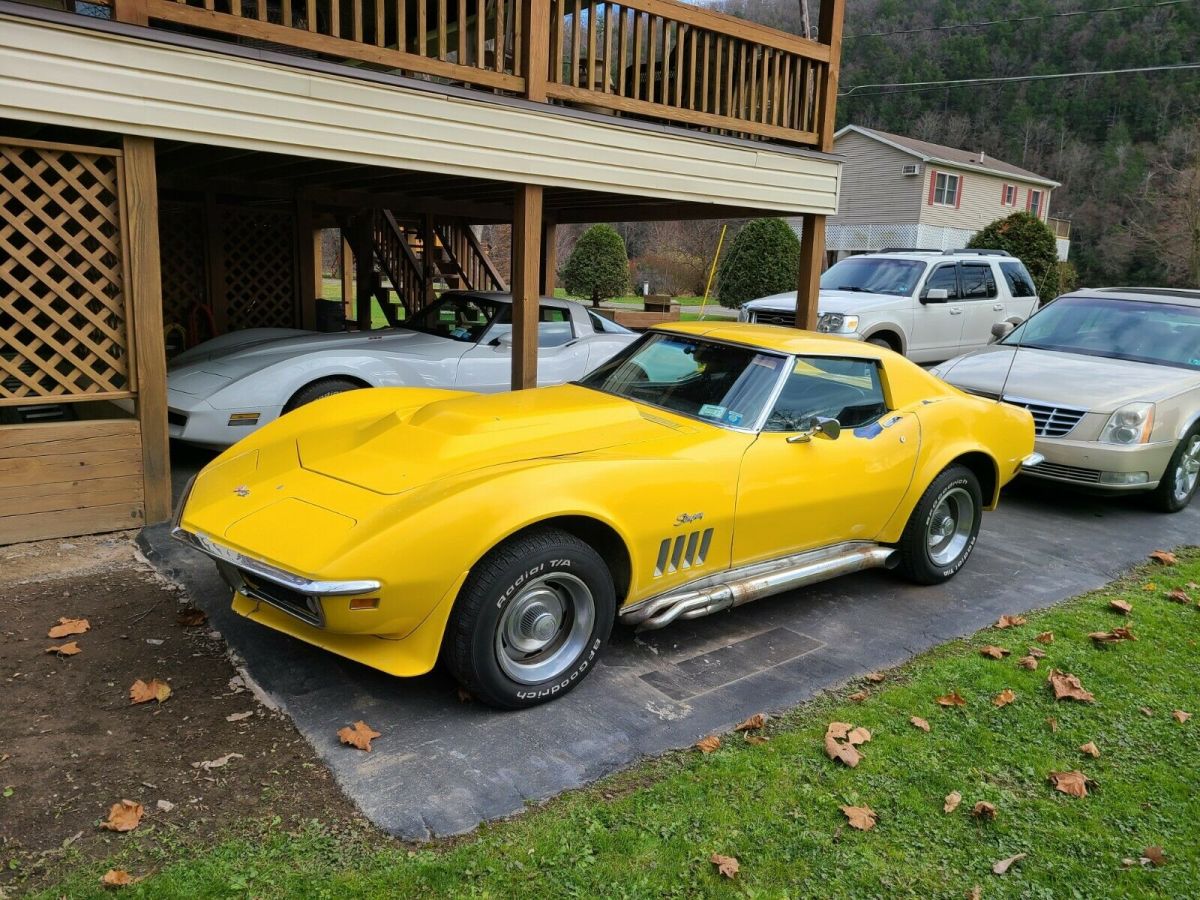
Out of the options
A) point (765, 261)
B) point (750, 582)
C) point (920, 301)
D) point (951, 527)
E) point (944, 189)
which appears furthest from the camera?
point (944, 189)

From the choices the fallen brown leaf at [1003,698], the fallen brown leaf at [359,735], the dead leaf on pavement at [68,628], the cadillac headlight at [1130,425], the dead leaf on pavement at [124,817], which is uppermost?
the cadillac headlight at [1130,425]

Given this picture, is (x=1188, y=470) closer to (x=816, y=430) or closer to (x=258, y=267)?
(x=816, y=430)

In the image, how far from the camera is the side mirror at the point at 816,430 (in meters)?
4.22

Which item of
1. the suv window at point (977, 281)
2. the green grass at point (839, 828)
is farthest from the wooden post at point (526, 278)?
the suv window at point (977, 281)

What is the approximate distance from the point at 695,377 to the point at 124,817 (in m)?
3.17

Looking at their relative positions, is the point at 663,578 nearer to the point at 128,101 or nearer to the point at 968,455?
the point at 968,455

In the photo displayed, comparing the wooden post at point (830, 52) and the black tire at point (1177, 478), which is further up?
the wooden post at point (830, 52)

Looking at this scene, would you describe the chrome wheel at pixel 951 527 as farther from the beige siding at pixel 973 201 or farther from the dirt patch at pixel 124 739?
the beige siding at pixel 973 201

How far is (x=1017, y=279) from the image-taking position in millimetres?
12797

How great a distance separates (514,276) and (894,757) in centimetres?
473

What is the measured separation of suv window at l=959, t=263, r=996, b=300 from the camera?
12.1 meters

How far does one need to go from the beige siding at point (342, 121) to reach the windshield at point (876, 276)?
150 inches

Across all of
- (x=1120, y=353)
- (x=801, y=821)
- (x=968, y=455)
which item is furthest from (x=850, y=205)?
(x=801, y=821)

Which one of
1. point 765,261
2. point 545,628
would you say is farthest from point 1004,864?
point 765,261
